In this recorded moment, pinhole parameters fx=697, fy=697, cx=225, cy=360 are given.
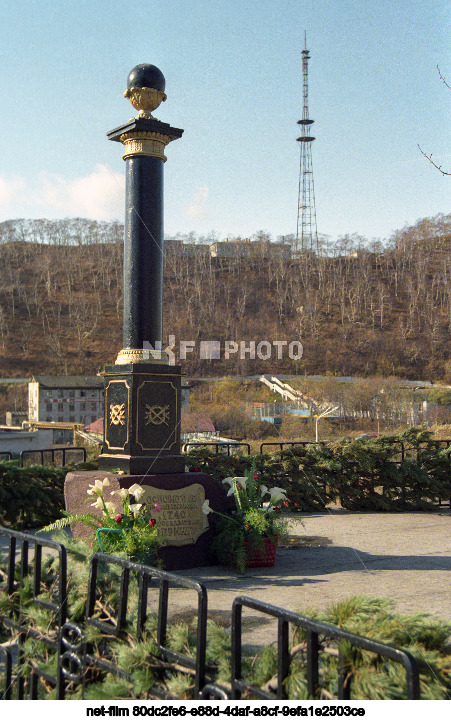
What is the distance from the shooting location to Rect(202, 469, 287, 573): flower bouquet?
7.34 metres

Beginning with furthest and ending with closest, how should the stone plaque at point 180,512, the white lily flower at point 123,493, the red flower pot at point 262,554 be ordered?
the red flower pot at point 262,554, the stone plaque at point 180,512, the white lily flower at point 123,493

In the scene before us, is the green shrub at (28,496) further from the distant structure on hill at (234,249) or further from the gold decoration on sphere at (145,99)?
the distant structure on hill at (234,249)

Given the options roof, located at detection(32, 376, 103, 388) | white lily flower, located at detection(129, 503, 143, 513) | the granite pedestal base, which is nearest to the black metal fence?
white lily flower, located at detection(129, 503, 143, 513)

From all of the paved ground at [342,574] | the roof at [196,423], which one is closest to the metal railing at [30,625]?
the paved ground at [342,574]

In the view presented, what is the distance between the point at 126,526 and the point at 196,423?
38020 mm

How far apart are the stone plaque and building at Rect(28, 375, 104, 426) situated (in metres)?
60.6

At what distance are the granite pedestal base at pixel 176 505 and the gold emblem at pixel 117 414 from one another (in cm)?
57

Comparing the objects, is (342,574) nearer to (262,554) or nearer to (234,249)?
(262,554)

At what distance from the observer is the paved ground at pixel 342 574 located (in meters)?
5.76

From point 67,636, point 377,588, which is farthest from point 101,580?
point 377,588

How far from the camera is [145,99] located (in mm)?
8336

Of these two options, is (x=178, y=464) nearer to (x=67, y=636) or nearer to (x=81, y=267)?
(x=67, y=636)

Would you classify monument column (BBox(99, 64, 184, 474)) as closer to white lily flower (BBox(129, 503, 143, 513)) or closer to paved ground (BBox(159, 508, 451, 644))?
white lily flower (BBox(129, 503, 143, 513))

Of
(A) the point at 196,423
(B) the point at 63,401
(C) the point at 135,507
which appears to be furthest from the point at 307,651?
(B) the point at 63,401
